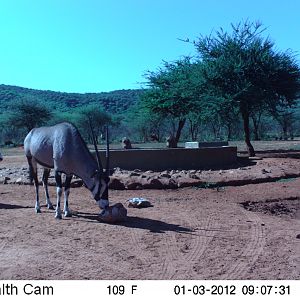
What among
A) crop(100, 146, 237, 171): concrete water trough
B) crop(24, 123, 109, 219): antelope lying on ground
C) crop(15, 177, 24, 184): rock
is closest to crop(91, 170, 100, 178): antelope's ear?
crop(24, 123, 109, 219): antelope lying on ground

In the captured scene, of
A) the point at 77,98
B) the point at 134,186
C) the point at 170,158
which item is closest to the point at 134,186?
the point at 134,186

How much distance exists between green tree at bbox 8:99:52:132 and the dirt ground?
4366 centimetres

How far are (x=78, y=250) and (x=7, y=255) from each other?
102 centimetres

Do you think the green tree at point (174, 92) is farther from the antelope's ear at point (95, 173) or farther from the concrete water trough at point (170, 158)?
the antelope's ear at point (95, 173)

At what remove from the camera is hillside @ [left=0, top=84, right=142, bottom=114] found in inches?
3438

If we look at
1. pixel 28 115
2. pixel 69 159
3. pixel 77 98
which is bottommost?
pixel 69 159

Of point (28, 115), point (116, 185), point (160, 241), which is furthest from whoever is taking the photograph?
point (28, 115)

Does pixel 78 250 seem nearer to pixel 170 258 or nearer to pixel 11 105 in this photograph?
pixel 170 258

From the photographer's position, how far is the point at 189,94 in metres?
26.8

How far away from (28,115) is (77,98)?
37203 mm

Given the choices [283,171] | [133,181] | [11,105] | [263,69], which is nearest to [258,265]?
[133,181]

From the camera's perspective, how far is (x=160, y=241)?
8.53m

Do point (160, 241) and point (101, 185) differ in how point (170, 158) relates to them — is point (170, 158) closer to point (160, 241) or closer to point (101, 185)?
point (101, 185)
